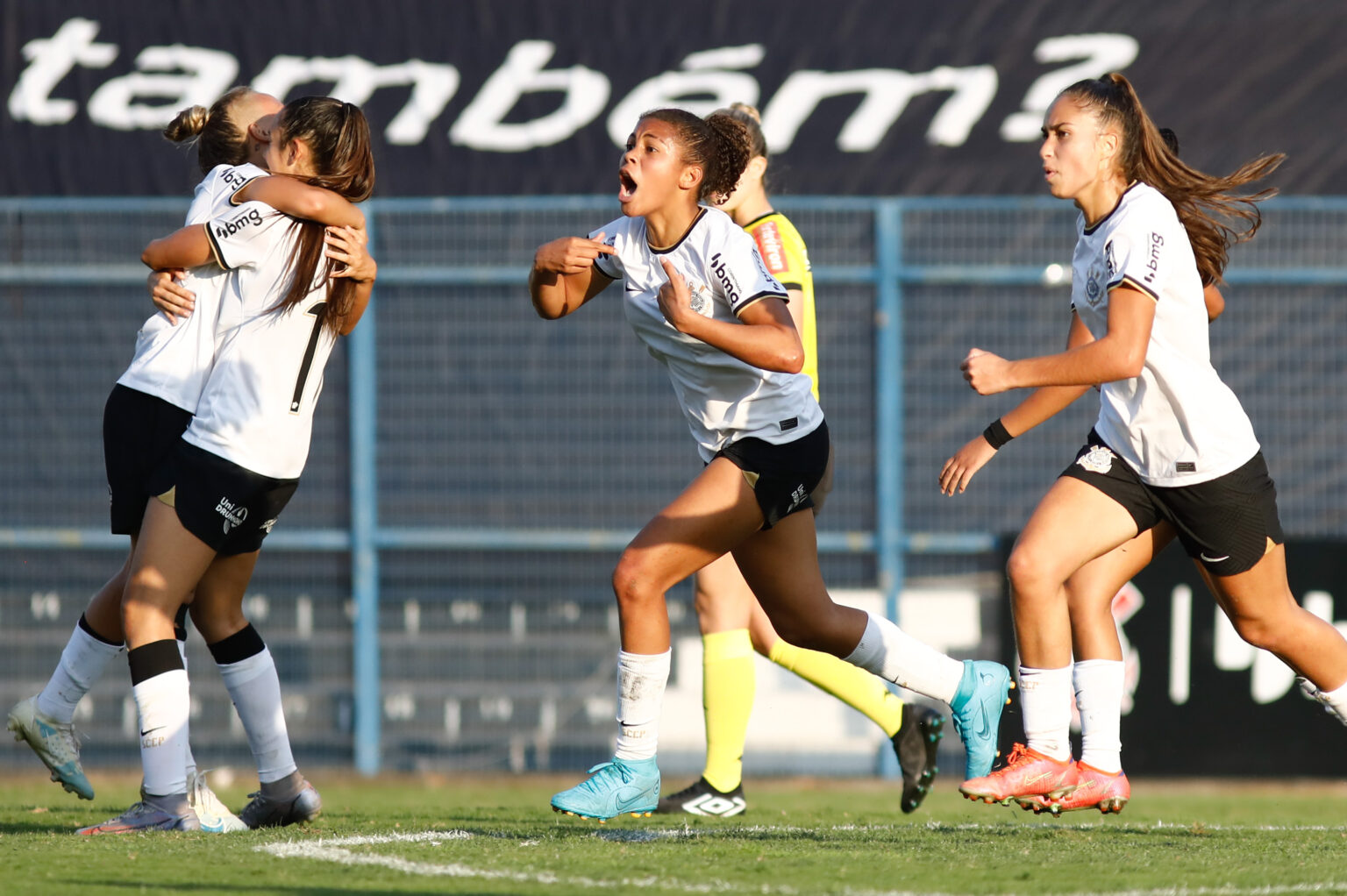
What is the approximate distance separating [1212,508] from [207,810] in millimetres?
2967

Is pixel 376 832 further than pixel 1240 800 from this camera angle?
No

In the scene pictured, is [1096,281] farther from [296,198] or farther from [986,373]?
[296,198]

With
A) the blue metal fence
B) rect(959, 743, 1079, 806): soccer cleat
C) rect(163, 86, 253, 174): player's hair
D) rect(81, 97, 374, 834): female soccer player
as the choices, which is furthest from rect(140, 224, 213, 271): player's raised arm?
the blue metal fence

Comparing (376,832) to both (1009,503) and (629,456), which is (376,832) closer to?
(629,456)

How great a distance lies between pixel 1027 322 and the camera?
27.4 feet

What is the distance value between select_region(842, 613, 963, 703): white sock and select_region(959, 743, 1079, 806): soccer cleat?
1.83 ft

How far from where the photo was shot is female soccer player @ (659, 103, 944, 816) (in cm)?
538

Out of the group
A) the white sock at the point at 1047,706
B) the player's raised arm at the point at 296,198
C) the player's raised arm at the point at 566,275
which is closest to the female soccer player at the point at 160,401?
the player's raised arm at the point at 296,198

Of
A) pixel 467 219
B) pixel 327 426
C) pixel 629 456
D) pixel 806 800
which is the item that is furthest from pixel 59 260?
pixel 806 800

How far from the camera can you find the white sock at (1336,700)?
175 inches

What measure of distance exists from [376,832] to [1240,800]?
4471 millimetres

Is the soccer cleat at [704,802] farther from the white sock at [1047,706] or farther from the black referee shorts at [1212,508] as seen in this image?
the black referee shorts at [1212,508]

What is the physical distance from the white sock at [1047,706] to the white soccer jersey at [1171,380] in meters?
0.61

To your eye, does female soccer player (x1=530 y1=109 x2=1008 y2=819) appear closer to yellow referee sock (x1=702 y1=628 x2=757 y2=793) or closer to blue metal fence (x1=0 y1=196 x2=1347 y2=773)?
yellow referee sock (x1=702 y1=628 x2=757 y2=793)
